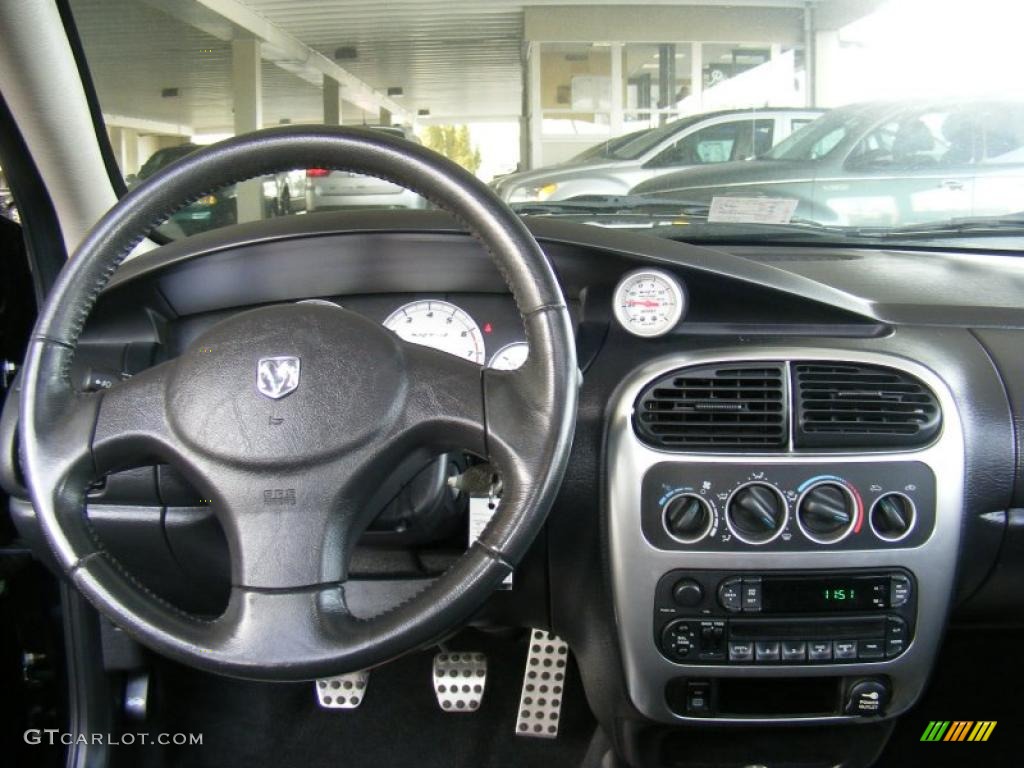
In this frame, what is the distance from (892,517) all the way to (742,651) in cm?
33

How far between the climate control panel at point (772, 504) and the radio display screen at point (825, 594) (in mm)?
66

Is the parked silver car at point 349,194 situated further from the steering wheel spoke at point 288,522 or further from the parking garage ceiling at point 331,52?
the steering wheel spoke at point 288,522

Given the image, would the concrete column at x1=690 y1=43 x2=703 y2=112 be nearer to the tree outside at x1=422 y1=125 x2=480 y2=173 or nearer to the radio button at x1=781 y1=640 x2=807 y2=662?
the tree outside at x1=422 y1=125 x2=480 y2=173

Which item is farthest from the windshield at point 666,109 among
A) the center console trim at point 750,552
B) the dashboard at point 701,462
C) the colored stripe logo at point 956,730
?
the colored stripe logo at point 956,730

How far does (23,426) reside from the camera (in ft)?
4.21

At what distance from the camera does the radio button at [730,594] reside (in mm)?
1640

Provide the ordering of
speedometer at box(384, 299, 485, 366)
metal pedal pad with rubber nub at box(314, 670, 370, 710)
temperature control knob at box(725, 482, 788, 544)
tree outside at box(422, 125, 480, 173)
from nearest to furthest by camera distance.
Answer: temperature control knob at box(725, 482, 788, 544), speedometer at box(384, 299, 485, 366), tree outside at box(422, 125, 480, 173), metal pedal pad with rubber nub at box(314, 670, 370, 710)

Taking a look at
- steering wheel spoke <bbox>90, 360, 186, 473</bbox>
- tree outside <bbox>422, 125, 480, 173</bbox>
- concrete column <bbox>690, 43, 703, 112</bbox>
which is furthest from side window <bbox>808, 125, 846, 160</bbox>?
steering wheel spoke <bbox>90, 360, 186, 473</bbox>

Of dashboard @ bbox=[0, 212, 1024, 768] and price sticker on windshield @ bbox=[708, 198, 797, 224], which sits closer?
dashboard @ bbox=[0, 212, 1024, 768]

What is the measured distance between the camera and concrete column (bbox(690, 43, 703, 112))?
7.81 ft

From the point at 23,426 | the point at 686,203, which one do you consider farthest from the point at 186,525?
the point at 686,203

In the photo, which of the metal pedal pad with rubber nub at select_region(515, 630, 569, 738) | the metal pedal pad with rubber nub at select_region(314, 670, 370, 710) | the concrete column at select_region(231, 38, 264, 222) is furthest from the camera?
the metal pedal pad with rubber nub at select_region(314, 670, 370, 710)

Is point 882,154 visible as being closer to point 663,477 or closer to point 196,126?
point 663,477

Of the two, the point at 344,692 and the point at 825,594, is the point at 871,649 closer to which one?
the point at 825,594
